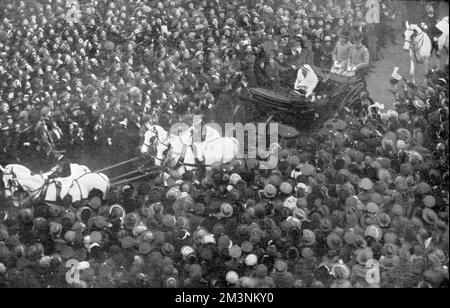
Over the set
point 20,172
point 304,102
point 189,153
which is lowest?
point 20,172

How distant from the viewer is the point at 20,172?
625cm

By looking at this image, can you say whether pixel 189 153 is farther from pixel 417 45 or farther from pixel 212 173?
pixel 417 45

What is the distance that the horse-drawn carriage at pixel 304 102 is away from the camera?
21.6 ft

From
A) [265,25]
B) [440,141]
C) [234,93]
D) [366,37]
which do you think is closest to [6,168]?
[234,93]

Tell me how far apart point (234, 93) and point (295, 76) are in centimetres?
69

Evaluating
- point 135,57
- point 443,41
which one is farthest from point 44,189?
point 443,41

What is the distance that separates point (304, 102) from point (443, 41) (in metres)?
1.79

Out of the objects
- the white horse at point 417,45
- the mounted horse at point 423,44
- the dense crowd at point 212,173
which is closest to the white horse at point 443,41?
the mounted horse at point 423,44

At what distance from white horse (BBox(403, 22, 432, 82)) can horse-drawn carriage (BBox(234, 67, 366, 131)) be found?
2.12 ft

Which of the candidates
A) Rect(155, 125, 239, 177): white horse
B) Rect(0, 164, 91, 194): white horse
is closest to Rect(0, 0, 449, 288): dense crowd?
Rect(155, 125, 239, 177): white horse

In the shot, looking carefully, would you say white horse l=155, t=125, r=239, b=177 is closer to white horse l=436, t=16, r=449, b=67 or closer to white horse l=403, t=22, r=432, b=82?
white horse l=403, t=22, r=432, b=82

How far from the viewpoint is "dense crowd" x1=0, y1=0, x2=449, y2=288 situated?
6.22 meters

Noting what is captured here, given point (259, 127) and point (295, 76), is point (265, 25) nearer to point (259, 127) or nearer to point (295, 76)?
point (295, 76)
